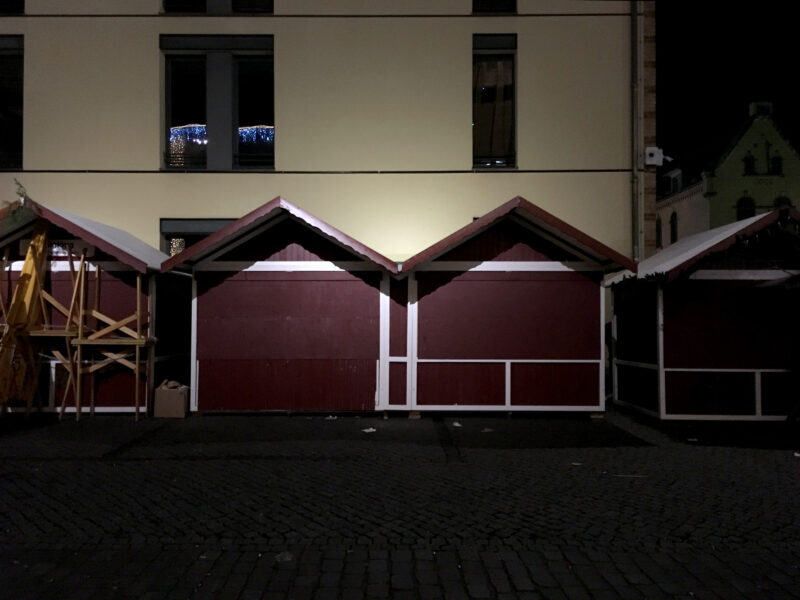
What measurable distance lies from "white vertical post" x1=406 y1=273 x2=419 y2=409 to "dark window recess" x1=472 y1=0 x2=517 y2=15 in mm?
7539

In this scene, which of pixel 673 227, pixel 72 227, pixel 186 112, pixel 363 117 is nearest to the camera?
pixel 72 227

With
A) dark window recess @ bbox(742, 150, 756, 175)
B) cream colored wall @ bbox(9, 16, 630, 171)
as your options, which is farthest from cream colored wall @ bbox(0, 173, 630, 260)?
dark window recess @ bbox(742, 150, 756, 175)

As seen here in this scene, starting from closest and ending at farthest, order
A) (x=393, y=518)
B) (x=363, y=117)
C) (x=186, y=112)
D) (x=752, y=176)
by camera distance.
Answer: (x=393, y=518), (x=363, y=117), (x=186, y=112), (x=752, y=176)

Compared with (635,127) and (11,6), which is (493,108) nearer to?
(635,127)

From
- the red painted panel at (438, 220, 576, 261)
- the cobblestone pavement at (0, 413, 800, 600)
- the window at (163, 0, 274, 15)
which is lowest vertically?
the cobblestone pavement at (0, 413, 800, 600)

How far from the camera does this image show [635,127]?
1471cm

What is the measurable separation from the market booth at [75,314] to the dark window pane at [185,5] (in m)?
6.52

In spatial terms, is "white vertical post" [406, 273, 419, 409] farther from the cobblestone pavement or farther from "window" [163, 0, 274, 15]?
"window" [163, 0, 274, 15]

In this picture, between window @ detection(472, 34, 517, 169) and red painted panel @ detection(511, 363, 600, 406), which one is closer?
red painted panel @ detection(511, 363, 600, 406)

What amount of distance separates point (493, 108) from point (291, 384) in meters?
8.14

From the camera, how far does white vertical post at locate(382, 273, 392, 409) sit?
11344mm

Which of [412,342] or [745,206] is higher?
[745,206]

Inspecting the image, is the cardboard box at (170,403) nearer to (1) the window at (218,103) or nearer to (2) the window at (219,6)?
(1) the window at (218,103)

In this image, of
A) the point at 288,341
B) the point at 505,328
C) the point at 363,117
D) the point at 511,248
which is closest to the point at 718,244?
the point at 511,248
